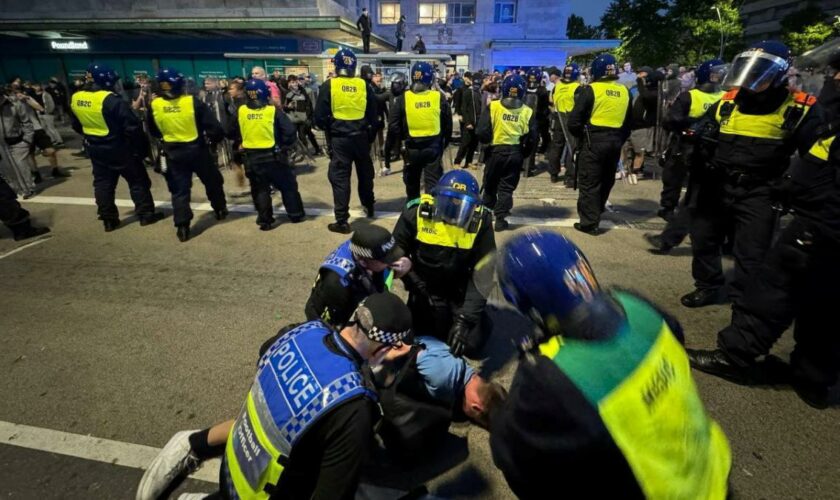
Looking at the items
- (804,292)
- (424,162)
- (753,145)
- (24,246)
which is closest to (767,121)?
(753,145)

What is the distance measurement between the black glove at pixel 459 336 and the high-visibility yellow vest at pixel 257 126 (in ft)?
13.5

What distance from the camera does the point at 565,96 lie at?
8.14 meters

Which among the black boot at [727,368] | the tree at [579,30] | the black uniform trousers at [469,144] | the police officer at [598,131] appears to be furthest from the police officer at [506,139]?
the tree at [579,30]

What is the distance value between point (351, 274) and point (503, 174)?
3.99 metres

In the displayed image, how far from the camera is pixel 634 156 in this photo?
8.96 m

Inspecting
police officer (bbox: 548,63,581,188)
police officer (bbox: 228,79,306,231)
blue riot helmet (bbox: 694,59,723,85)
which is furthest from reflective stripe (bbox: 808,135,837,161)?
police officer (bbox: 228,79,306,231)

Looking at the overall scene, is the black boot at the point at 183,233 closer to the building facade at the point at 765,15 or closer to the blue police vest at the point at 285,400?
the blue police vest at the point at 285,400

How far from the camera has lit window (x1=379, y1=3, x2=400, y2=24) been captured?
147 feet

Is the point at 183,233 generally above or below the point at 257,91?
below

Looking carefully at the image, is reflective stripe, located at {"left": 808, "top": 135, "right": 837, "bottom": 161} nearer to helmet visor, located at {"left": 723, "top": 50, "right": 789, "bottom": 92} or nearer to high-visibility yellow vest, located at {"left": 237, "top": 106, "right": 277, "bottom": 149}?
helmet visor, located at {"left": 723, "top": 50, "right": 789, "bottom": 92}

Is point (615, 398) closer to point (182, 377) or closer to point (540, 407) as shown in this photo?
point (540, 407)

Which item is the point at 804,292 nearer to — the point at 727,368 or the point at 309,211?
the point at 727,368

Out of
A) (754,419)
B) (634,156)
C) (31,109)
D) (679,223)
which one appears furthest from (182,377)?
(634,156)

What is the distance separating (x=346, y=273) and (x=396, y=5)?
48.9 metres
